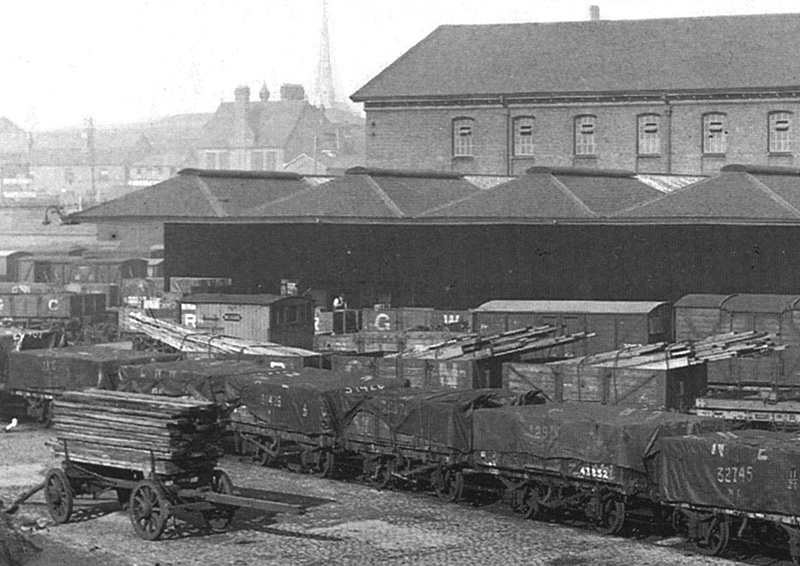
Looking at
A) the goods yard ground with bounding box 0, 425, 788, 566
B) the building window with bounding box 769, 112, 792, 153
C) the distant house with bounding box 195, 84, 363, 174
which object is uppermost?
the distant house with bounding box 195, 84, 363, 174

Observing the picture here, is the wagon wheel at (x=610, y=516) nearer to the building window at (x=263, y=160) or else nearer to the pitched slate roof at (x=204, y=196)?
the pitched slate roof at (x=204, y=196)

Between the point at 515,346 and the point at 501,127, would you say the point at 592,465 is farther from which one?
the point at 501,127

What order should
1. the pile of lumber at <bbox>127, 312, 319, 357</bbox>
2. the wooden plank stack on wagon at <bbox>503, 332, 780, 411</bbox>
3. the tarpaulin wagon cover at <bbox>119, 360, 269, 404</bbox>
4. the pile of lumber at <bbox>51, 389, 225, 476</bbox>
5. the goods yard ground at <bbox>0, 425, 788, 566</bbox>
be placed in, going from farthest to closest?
the pile of lumber at <bbox>127, 312, 319, 357</bbox> → the wooden plank stack on wagon at <bbox>503, 332, 780, 411</bbox> → the tarpaulin wagon cover at <bbox>119, 360, 269, 404</bbox> → the pile of lumber at <bbox>51, 389, 225, 476</bbox> → the goods yard ground at <bbox>0, 425, 788, 566</bbox>

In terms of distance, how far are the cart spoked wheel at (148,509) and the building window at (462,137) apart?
39.6m

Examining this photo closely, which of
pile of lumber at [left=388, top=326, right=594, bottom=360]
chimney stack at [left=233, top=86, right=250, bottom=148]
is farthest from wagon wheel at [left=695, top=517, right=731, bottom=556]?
chimney stack at [left=233, top=86, right=250, bottom=148]

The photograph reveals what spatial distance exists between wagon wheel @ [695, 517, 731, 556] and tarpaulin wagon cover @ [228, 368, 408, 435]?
296 inches

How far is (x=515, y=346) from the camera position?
102 ft

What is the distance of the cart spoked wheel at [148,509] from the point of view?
66.4 ft

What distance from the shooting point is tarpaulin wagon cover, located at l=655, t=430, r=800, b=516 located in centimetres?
1855

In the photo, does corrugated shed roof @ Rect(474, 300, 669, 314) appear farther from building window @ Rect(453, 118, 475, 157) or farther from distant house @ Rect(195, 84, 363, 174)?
distant house @ Rect(195, 84, 363, 174)

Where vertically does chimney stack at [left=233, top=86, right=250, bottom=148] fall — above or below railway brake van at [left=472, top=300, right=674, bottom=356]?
above

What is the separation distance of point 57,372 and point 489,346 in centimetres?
1013

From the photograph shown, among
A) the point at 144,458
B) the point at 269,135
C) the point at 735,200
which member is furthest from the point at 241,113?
the point at 144,458

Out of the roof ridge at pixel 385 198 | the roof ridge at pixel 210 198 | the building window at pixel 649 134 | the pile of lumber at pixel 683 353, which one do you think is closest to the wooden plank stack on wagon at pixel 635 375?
the pile of lumber at pixel 683 353
